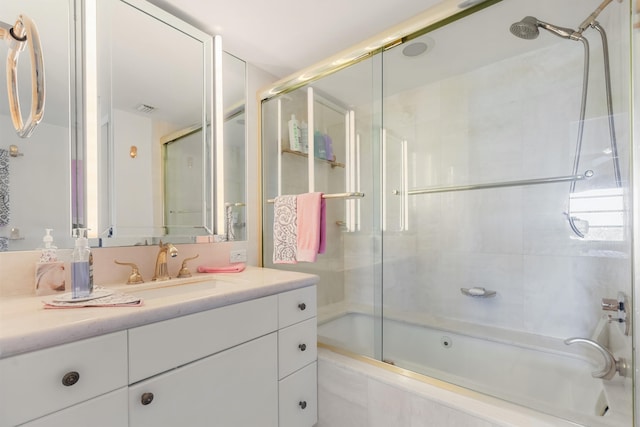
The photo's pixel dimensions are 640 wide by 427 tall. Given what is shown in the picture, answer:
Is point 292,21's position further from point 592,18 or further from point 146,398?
point 146,398

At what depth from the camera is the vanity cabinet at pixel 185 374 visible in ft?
2.15

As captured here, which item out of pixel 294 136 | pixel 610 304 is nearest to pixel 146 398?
pixel 294 136

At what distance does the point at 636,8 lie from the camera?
853 millimetres

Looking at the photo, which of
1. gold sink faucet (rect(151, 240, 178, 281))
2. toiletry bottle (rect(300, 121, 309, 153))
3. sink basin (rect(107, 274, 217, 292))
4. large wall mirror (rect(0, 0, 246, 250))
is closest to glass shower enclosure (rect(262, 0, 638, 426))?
toiletry bottle (rect(300, 121, 309, 153))

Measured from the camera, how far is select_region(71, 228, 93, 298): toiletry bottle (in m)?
0.92

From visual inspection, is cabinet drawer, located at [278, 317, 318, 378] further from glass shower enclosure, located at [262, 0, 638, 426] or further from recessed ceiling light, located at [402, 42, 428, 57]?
recessed ceiling light, located at [402, 42, 428, 57]

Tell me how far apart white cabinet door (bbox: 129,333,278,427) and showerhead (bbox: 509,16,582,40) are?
186 centimetres

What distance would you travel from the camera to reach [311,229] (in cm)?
161

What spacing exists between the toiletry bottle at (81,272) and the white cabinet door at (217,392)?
362 millimetres

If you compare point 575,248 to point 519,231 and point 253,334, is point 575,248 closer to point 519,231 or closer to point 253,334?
point 519,231

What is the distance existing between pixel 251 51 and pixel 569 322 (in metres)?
2.37

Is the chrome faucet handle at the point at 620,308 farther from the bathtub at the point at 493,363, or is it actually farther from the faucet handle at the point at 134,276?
the faucet handle at the point at 134,276

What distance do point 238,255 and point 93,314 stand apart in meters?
1.01

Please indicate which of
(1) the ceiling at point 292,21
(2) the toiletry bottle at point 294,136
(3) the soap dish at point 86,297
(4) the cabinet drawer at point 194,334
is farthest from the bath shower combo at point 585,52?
(3) the soap dish at point 86,297
